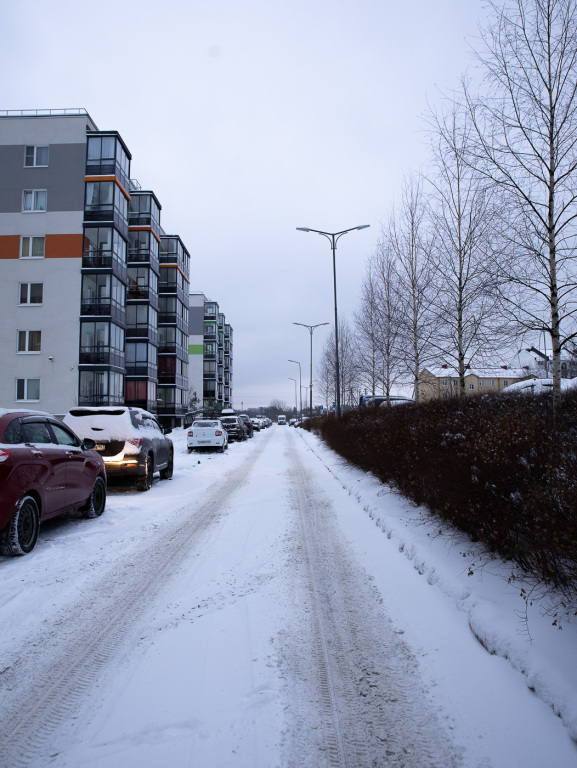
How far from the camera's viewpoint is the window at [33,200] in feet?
98.0

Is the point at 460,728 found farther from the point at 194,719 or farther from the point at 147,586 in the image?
the point at 147,586

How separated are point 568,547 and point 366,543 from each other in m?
3.30

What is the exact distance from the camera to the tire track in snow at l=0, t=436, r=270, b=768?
96.7 inches

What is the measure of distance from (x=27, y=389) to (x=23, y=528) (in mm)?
27097

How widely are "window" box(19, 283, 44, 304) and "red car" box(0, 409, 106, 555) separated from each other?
26.7m

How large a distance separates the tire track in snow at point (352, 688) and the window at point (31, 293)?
101ft

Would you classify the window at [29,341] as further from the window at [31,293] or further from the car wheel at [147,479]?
the car wheel at [147,479]

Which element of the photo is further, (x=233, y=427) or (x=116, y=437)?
(x=233, y=427)

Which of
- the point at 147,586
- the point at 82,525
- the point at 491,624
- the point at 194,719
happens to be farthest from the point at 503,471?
the point at 82,525

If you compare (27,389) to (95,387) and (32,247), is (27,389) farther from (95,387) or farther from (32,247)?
(32,247)

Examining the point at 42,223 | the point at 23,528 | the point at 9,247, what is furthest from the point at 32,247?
the point at 23,528

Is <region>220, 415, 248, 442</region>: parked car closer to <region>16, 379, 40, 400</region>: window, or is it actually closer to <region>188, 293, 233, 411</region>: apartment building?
<region>16, 379, 40, 400</region>: window

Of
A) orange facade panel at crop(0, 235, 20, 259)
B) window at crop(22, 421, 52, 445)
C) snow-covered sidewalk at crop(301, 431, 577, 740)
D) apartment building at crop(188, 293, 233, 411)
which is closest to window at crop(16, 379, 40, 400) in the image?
orange facade panel at crop(0, 235, 20, 259)

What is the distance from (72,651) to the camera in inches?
129
